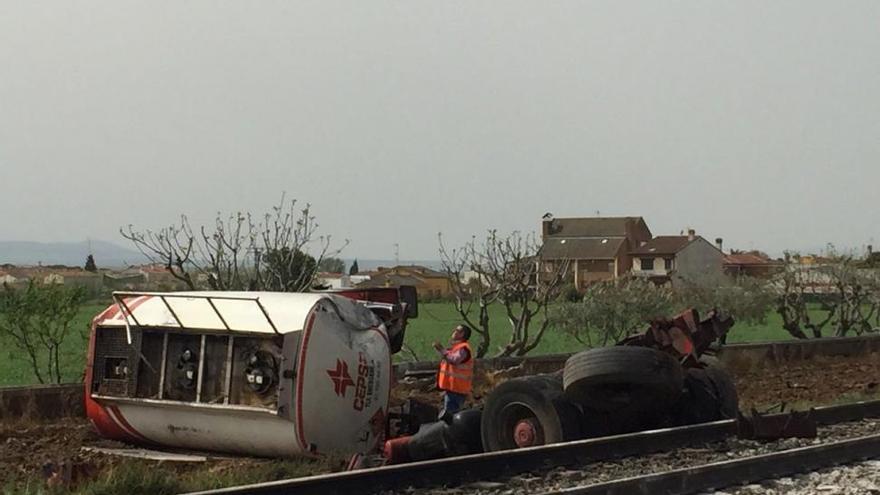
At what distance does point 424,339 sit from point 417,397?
954 inches

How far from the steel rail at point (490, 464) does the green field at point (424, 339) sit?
43.8 feet

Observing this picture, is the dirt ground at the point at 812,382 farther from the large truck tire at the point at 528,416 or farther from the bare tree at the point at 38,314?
the bare tree at the point at 38,314

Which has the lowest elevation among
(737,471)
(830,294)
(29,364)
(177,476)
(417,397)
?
(177,476)

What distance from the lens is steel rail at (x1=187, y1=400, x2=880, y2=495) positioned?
8.95 meters

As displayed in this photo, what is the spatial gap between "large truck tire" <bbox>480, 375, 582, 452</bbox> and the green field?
11.7 metres

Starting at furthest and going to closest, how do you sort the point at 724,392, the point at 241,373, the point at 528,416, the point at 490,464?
the point at 724,392
the point at 528,416
the point at 241,373
the point at 490,464

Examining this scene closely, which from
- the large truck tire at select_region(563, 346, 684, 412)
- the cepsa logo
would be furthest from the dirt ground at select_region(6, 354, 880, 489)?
the large truck tire at select_region(563, 346, 684, 412)

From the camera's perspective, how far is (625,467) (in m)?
11.0

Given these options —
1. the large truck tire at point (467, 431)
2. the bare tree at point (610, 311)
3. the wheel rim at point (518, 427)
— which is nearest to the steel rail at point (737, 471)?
the wheel rim at point (518, 427)

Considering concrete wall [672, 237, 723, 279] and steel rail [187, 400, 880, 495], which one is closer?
steel rail [187, 400, 880, 495]

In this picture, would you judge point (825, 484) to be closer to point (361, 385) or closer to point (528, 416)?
point (528, 416)

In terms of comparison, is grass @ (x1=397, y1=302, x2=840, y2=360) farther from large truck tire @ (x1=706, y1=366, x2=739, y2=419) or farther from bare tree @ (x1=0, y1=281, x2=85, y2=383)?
large truck tire @ (x1=706, y1=366, x2=739, y2=419)

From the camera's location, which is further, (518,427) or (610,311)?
(610,311)

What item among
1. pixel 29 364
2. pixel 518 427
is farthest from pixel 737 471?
pixel 29 364
